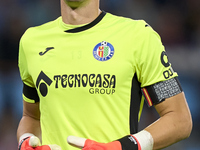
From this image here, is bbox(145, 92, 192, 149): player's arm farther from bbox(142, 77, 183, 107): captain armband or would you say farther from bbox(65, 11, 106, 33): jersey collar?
bbox(65, 11, 106, 33): jersey collar

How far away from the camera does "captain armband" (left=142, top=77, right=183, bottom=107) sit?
7.29 feet

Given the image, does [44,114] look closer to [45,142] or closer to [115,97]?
[45,142]

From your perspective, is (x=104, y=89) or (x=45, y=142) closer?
(x=104, y=89)

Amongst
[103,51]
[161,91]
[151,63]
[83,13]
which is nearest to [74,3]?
[83,13]

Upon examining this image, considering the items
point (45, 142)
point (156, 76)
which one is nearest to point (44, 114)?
point (45, 142)

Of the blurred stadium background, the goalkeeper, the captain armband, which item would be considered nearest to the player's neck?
the goalkeeper

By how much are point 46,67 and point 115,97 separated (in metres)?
0.45

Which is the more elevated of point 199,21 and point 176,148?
point 199,21

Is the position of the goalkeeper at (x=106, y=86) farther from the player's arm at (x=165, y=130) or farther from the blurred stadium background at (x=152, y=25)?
the blurred stadium background at (x=152, y=25)

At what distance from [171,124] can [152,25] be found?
11.5ft

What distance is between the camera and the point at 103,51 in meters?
2.31

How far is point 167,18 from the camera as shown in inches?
221

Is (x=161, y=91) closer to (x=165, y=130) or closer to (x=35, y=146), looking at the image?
(x=165, y=130)

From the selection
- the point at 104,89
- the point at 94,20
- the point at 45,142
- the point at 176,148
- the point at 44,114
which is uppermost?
the point at 94,20
